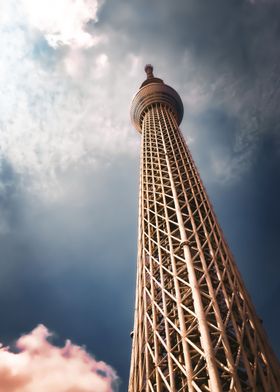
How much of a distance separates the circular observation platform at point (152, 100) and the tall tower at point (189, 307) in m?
14.9

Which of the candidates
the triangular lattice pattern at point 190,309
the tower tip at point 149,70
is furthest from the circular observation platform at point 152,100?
the triangular lattice pattern at point 190,309

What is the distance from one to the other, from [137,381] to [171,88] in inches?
1130

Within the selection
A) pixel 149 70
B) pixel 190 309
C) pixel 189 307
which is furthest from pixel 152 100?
pixel 190 309

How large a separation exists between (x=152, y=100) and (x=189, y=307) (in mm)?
25322

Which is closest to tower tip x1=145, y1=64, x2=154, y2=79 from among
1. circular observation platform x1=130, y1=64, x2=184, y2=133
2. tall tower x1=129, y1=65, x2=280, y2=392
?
circular observation platform x1=130, y1=64, x2=184, y2=133

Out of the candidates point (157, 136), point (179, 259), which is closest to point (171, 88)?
point (157, 136)

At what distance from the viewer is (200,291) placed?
11.0 meters

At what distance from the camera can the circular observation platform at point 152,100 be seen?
3256cm

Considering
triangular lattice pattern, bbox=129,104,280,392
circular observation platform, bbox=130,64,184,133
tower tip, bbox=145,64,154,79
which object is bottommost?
triangular lattice pattern, bbox=129,104,280,392

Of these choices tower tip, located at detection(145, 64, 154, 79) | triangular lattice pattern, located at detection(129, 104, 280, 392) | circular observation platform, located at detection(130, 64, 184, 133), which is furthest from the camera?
tower tip, located at detection(145, 64, 154, 79)

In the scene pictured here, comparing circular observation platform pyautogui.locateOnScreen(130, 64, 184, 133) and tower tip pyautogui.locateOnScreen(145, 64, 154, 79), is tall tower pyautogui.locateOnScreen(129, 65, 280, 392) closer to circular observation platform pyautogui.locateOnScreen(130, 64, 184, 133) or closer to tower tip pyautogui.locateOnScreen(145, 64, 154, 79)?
circular observation platform pyautogui.locateOnScreen(130, 64, 184, 133)

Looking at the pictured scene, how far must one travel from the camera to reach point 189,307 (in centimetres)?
1148

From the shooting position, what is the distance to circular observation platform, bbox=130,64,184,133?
1282 inches

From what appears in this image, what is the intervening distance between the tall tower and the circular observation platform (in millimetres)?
14893
